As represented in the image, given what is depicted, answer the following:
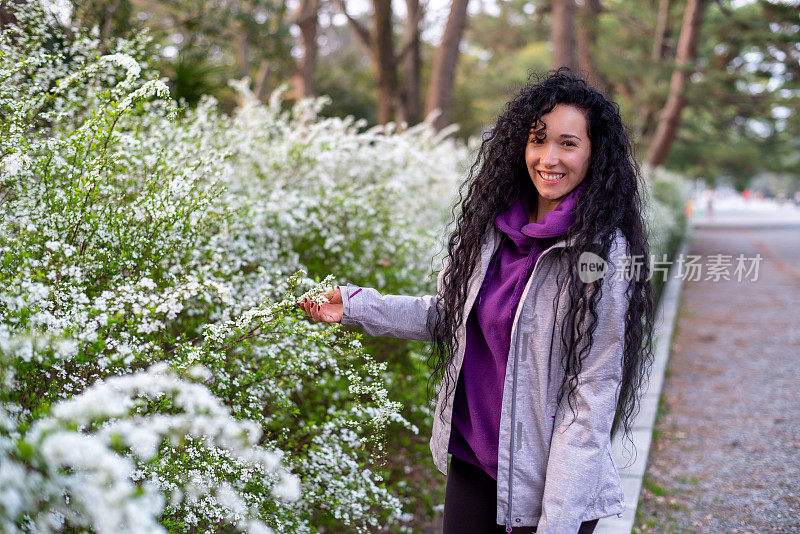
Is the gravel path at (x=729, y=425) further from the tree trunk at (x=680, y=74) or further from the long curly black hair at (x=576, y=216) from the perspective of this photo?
the tree trunk at (x=680, y=74)

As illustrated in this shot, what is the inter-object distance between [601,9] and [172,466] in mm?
16350

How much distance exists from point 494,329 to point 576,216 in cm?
40

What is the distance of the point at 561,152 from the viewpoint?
6.23 ft

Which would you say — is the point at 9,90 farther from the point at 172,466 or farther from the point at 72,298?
the point at 172,466

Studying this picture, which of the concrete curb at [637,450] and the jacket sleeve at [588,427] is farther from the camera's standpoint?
the concrete curb at [637,450]

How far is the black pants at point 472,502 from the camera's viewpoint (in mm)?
2000

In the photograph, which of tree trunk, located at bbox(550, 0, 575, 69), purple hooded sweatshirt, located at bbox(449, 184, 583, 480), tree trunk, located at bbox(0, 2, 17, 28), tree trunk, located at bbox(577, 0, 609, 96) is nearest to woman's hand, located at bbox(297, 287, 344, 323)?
purple hooded sweatshirt, located at bbox(449, 184, 583, 480)

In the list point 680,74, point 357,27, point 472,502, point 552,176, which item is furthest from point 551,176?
point 680,74

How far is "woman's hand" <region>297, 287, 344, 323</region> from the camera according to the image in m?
2.14

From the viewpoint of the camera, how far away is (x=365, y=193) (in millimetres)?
4047

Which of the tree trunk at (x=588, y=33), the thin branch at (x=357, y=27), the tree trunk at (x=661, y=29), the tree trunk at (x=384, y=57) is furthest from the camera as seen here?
the tree trunk at (x=661, y=29)

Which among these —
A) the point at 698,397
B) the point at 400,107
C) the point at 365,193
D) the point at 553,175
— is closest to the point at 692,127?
the point at 400,107

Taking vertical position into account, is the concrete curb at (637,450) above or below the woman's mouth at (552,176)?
below

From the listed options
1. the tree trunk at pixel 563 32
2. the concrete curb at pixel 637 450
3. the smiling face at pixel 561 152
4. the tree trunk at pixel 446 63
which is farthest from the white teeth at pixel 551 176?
the tree trunk at pixel 563 32
